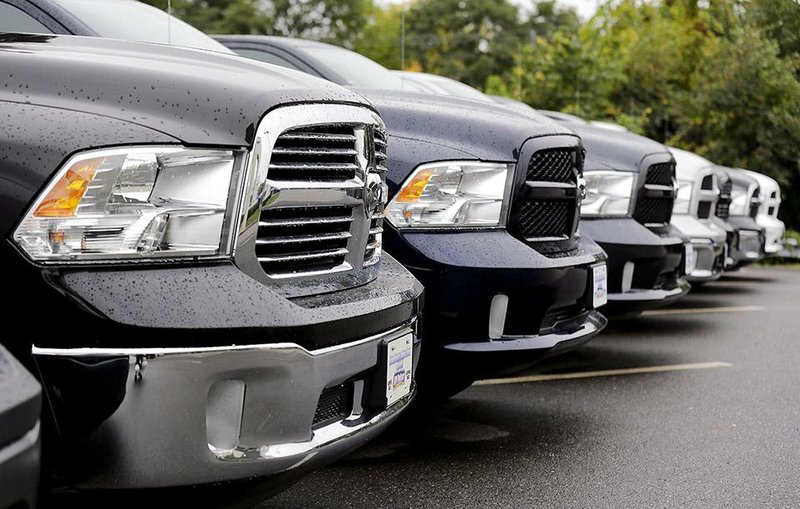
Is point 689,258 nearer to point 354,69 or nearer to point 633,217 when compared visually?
point 633,217

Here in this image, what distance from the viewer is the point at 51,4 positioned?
3916 millimetres

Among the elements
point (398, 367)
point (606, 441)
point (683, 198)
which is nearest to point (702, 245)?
point (683, 198)

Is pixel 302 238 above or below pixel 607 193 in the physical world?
above

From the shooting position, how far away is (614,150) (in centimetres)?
641

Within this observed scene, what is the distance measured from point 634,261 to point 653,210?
25.6 inches

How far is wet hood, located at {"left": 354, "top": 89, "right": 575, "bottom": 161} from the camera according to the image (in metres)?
4.18

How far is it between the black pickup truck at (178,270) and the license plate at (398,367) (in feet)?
0.21

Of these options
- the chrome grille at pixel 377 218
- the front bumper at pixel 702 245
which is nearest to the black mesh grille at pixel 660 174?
the front bumper at pixel 702 245

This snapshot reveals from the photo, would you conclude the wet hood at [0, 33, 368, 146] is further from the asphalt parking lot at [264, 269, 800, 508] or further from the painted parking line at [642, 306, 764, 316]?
the painted parking line at [642, 306, 764, 316]

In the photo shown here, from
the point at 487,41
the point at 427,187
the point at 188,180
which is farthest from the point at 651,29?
the point at 487,41

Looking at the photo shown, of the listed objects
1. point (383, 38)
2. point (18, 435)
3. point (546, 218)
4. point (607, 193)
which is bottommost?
point (383, 38)

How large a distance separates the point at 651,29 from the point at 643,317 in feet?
44.3

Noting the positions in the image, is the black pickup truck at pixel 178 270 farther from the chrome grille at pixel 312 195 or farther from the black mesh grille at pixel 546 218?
the black mesh grille at pixel 546 218

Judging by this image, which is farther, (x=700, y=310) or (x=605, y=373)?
(x=700, y=310)
